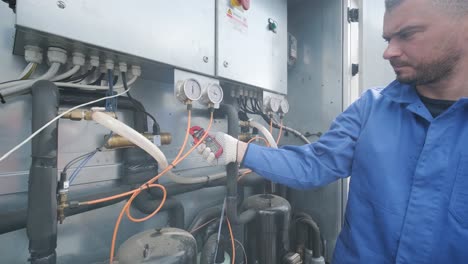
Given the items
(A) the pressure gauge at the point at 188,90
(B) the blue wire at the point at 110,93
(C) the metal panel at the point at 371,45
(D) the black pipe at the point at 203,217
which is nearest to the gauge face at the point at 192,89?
(A) the pressure gauge at the point at 188,90

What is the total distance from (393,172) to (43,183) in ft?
3.09

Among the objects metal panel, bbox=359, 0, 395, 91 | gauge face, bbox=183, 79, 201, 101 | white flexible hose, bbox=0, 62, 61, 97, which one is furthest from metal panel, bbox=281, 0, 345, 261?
white flexible hose, bbox=0, 62, 61, 97

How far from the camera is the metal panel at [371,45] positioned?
1196mm

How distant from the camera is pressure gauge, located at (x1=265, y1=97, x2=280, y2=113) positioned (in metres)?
1.17

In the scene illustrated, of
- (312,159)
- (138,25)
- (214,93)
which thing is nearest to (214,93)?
(214,93)

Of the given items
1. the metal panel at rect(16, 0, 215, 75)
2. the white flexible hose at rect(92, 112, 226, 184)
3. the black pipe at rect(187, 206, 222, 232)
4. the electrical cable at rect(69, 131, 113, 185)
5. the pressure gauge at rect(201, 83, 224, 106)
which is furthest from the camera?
the black pipe at rect(187, 206, 222, 232)

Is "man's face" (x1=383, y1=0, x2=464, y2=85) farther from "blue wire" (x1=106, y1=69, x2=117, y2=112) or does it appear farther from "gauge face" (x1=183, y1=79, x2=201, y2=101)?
"blue wire" (x1=106, y1=69, x2=117, y2=112)

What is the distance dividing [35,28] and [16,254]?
0.68 meters

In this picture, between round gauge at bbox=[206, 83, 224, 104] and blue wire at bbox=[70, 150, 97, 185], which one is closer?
blue wire at bbox=[70, 150, 97, 185]

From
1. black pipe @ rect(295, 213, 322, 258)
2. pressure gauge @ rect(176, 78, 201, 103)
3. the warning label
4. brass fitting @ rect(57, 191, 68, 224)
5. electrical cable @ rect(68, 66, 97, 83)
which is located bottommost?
black pipe @ rect(295, 213, 322, 258)

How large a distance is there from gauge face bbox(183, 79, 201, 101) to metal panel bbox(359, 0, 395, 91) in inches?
35.0

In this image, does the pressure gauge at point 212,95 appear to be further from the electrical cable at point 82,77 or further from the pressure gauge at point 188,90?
the electrical cable at point 82,77

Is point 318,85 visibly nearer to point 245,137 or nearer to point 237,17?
point 245,137

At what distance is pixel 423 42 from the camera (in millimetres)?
682
